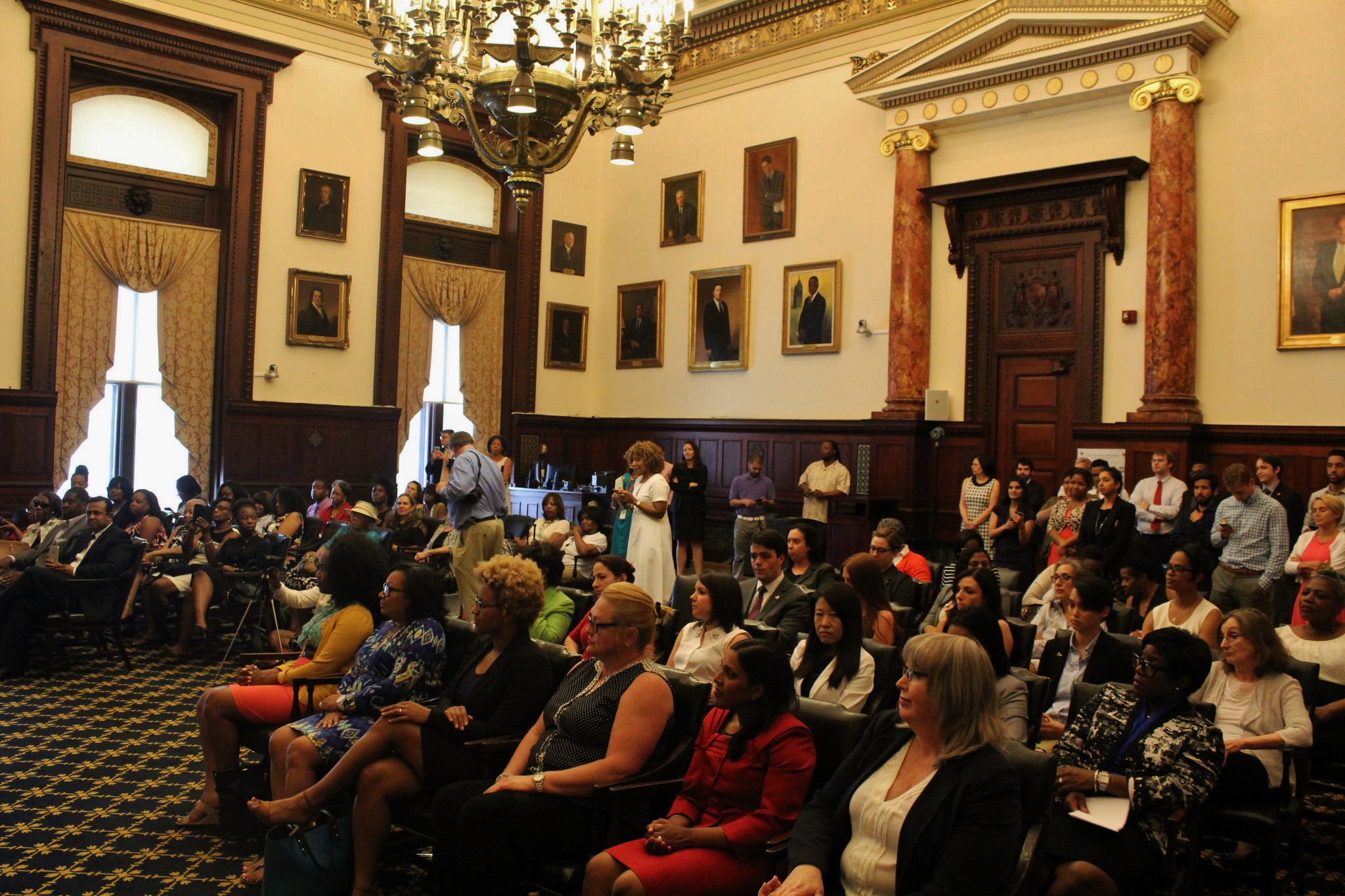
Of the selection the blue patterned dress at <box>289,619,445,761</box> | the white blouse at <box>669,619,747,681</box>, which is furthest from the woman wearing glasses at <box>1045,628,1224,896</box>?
the blue patterned dress at <box>289,619,445,761</box>

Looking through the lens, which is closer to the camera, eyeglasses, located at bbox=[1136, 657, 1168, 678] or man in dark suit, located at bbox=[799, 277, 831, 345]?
eyeglasses, located at bbox=[1136, 657, 1168, 678]

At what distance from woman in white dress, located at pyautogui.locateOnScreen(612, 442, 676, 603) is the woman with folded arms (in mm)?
4855

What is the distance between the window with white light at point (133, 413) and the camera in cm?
1292

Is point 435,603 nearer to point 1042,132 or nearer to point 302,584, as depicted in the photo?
point 302,584

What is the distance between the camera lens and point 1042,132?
462 inches

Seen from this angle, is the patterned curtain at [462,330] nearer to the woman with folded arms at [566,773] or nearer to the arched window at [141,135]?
the arched window at [141,135]

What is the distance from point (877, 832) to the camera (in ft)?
9.70

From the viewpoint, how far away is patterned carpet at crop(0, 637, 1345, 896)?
14.2 feet

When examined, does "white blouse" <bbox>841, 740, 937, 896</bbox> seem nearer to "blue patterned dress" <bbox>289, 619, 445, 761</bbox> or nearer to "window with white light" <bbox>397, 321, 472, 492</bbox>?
"blue patterned dress" <bbox>289, 619, 445, 761</bbox>

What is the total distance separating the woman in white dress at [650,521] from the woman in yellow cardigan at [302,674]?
3.93m

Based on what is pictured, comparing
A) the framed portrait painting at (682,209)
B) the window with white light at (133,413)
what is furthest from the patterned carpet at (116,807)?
the framed portrait painting at (682,209)

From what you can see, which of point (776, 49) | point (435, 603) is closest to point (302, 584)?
point (435, 603)

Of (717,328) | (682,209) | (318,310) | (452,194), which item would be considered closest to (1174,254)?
(717,328)

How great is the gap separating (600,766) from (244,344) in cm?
1116
